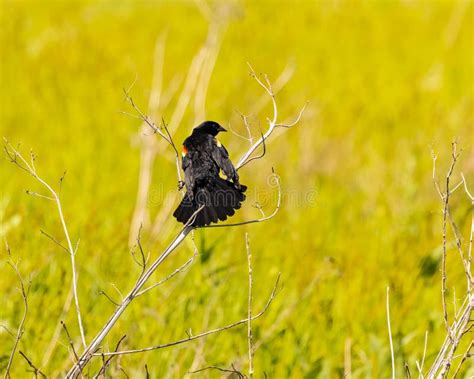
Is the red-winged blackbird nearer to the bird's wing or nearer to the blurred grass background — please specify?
the bird's wing

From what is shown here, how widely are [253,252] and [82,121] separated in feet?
6.91

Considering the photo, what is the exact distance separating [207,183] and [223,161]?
7cm

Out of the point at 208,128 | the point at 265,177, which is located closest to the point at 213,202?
the point at 208,128

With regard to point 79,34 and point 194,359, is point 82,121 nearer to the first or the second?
point 79,34

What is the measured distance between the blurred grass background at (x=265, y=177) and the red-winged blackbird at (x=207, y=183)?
0.35m

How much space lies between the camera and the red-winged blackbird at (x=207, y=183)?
1.80m

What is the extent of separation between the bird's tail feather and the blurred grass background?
42cm

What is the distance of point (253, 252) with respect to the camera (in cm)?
354

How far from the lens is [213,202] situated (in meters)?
1.83

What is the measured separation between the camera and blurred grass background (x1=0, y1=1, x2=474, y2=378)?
2.71 meters

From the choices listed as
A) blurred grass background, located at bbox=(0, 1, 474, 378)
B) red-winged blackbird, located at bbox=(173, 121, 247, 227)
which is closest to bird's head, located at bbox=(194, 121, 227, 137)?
red-winged blackbird, located at bbox=(173, 121, 247, 227)

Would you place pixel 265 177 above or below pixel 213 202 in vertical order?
above

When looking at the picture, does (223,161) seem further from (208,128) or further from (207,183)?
(208,128)

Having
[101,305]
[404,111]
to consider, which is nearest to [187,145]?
[101,305]
